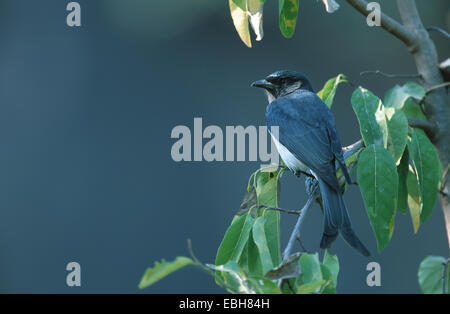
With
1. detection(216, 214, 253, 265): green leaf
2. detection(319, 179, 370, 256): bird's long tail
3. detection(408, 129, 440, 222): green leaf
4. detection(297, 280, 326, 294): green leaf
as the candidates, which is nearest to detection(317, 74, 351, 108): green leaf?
detection(319, 179, 370, 256): bird's long tail

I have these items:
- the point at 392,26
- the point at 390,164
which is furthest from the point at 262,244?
the point at 392,26

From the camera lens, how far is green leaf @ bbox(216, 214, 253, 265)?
164 centimetres

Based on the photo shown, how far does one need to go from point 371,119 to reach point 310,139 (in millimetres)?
648

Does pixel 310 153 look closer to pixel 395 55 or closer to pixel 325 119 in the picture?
pixel 325 119

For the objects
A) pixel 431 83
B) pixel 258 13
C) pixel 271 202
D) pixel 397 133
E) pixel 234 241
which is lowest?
pixel 234 241

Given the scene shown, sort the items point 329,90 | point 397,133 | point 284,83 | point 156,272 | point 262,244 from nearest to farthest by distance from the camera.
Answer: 1. point 156,272
2. point 262,244
3. point 397,133
4. point 329,90
5. point 284,83

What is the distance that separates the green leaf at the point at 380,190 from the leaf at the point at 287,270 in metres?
0.36

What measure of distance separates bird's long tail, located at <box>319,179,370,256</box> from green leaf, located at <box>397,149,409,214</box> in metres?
0.17

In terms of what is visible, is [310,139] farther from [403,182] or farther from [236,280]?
[236,280]

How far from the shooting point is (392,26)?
2000 millimetres

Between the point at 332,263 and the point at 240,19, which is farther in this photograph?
the point at 240,19

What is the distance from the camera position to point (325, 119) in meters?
2.50
